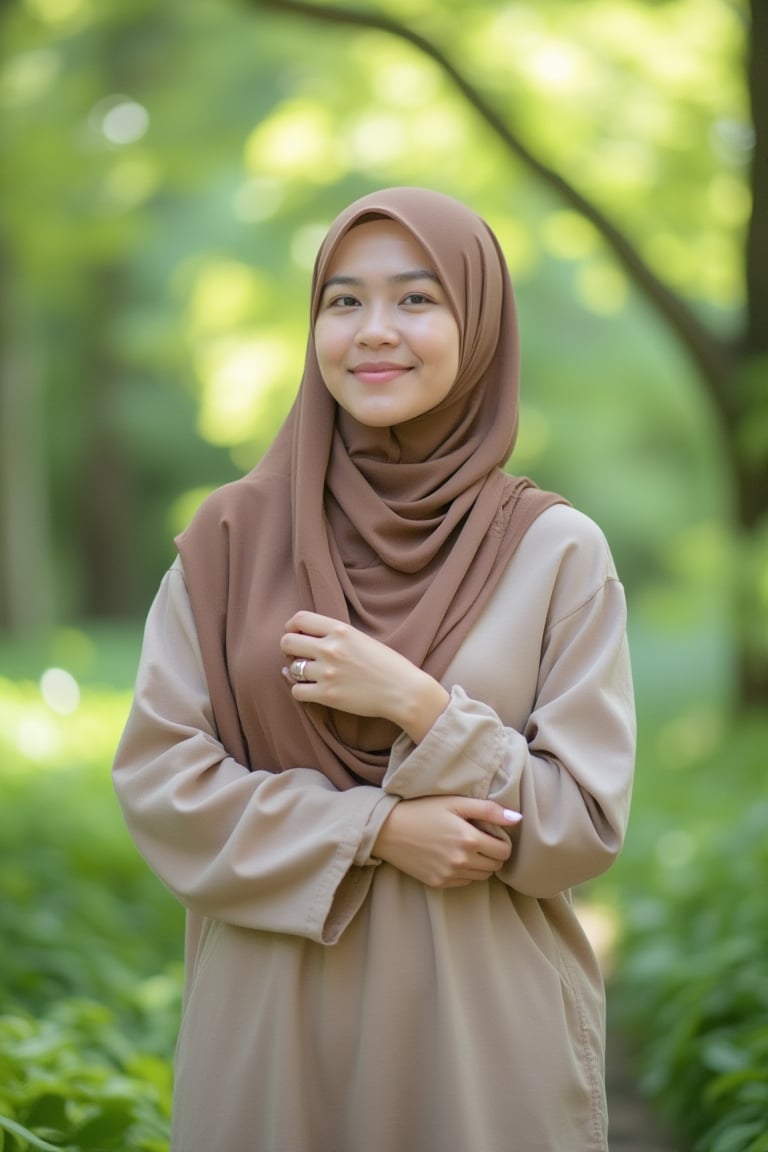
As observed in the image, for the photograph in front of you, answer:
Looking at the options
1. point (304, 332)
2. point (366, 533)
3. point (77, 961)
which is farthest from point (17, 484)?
point (366, 533)

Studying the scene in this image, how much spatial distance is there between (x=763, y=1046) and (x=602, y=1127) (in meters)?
1.30

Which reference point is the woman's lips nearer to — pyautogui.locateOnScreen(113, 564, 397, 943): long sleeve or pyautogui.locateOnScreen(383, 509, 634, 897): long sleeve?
pyautogui.locateOnScreen(383, 509, 634, 897): long sleeve

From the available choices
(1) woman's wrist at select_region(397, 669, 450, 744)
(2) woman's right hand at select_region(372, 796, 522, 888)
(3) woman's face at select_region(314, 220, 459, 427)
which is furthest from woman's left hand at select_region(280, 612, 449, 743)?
(3) woman's face at select_region(314, 220, 459, 427)

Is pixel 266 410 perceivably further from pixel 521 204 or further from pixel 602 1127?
pixel 602 1127

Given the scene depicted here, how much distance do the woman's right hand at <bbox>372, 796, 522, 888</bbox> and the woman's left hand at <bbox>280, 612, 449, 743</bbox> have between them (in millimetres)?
108

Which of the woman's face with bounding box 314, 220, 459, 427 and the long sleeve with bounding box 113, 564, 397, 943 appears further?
the woman's face with bounding box 314, 220, 459, 427

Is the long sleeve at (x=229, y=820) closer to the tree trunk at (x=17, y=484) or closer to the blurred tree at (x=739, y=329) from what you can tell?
the blurred tree at (x=739, y=329)

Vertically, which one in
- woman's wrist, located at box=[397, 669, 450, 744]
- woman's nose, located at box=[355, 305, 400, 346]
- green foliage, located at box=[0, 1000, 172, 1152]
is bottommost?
green foliage, located at box=[0, 1000, 172, 1152]

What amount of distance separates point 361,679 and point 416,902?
0.35 meters

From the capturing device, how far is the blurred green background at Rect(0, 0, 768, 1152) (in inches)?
162

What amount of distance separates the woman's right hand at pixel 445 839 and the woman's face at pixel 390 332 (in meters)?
0.59

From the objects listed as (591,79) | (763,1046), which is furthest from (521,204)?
(763,1046)

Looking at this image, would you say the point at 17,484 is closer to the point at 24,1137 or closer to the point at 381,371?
the point at 24,1137

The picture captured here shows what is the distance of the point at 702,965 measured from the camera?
4188mm
